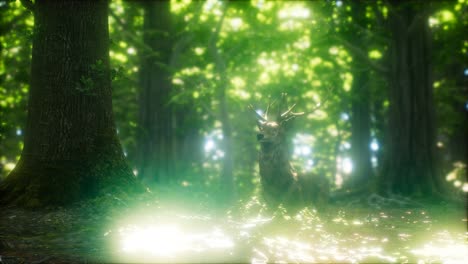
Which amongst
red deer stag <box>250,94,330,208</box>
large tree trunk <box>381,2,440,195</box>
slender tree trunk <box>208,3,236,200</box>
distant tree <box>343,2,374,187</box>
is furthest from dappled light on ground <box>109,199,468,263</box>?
distant tree <box>343,2,374,187</box>

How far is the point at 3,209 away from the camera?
6.09m

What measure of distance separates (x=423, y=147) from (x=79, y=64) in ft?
30.2

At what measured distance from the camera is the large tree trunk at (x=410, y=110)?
37.1 ft

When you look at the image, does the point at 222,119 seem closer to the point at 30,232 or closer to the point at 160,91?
the point at 160,91

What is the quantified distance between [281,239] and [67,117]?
155 inches

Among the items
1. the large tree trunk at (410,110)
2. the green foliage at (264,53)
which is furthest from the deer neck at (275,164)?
the green foliage at (264,53)

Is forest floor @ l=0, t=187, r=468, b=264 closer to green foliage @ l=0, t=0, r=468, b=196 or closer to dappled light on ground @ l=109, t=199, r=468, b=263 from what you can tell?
dappled light on ground @ l=109, t=199, r=468, b=263

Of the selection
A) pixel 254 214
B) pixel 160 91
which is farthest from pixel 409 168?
pixel 160 91

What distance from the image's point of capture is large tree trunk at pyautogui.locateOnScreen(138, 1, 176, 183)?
14711mm

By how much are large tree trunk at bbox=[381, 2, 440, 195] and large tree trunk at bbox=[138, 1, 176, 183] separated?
750cm

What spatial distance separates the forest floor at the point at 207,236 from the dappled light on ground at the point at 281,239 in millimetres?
11

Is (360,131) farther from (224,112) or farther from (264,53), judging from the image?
(224,112)

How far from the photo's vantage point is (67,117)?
263 inches

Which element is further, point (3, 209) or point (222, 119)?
point (222, 119)
